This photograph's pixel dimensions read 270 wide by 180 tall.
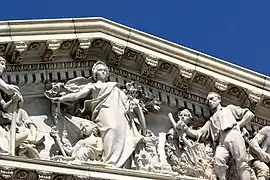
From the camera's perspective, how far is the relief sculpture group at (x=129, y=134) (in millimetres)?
16078

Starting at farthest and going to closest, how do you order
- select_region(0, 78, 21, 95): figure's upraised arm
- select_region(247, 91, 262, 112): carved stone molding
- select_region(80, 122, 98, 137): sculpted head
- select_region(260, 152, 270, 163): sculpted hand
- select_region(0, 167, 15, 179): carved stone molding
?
1. select_region(247, 91, 262, 112): carved stone molding
2. select_region(260, 152, 270, 163): sculpted hand
3. select_region(80, 122, 98, 137): sculpted head
4. select_region(0, 78, 21, 95): figure's upraised arm
5. select_region(0, 167, 15, 179): carved stone molding

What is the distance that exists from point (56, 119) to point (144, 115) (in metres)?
1.30

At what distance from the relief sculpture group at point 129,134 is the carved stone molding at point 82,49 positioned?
0.23 m

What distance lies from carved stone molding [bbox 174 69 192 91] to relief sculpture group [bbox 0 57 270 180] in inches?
13.5

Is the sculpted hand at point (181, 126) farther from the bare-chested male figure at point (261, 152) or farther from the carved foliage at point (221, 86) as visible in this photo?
the bare-chested male figure at point (261, 152)

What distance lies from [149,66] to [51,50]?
1.41m

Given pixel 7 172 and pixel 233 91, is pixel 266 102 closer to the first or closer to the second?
pixel 233 91

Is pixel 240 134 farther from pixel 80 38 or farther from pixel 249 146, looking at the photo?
pixel 80 38

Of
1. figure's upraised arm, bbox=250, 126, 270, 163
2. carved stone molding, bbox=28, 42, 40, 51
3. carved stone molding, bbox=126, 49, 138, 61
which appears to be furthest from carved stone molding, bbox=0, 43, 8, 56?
figure's upraised arm, bbox=250, 126, 270, 163

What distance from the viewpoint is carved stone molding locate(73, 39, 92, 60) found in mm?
16766

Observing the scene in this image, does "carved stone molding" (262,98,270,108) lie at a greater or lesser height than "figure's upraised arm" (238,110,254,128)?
greater

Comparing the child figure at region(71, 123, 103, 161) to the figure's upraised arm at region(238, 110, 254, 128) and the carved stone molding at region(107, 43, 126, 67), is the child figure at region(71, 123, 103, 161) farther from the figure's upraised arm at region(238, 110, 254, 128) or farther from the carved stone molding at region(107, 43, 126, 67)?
the figure's upraised arm at region(238, 110, 254, 128)

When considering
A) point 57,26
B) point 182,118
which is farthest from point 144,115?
point 57,26

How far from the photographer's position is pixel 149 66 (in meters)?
17.1
